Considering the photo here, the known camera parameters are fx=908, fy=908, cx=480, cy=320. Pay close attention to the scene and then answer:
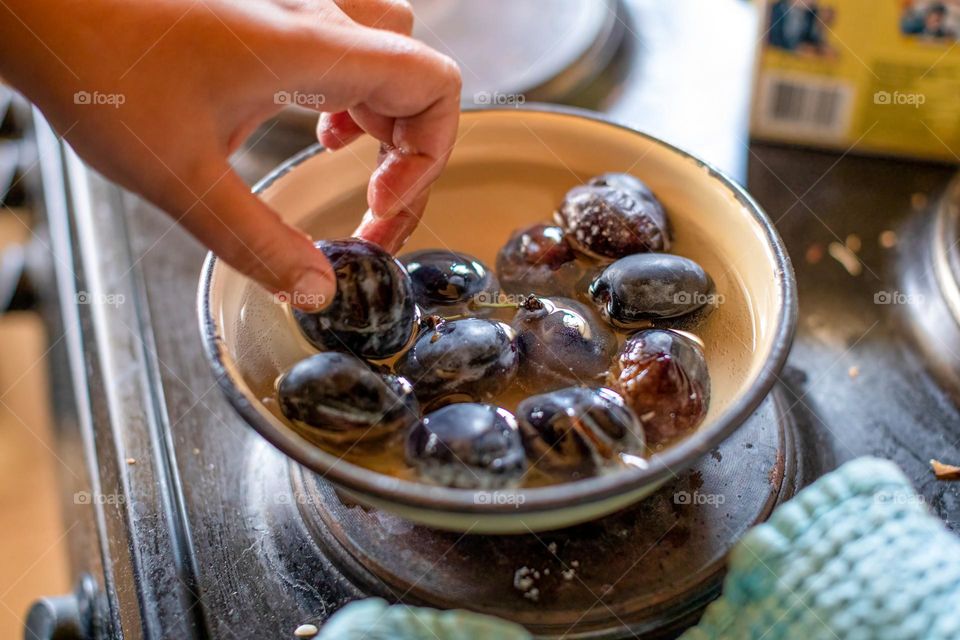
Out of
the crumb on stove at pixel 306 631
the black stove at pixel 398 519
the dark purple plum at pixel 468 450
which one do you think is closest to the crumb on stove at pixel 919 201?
the black stove at pixel 398 519

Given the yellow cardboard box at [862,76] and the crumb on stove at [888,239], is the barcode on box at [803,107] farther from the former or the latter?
the crumb on stove at [888,239]

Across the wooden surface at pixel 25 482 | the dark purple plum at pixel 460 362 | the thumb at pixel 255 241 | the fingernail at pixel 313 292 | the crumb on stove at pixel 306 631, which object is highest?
the thumb at pixel 255 241

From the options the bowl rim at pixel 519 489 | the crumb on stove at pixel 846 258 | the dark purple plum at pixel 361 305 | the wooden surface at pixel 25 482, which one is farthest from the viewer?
the wooden surface at pixel 25 482

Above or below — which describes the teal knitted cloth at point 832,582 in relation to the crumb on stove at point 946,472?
above

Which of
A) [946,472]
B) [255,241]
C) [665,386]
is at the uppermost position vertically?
[255,241]

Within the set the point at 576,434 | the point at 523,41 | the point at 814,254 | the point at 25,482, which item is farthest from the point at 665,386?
the point at 25,482

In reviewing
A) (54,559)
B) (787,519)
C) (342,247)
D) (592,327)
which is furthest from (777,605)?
(54,559)

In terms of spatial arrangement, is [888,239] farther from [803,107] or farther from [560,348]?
[560,348]
